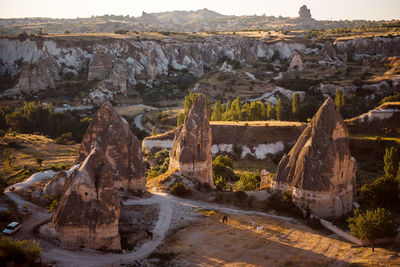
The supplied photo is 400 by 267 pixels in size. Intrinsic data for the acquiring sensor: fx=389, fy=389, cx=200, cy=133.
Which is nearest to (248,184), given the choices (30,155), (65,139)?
(30,155)

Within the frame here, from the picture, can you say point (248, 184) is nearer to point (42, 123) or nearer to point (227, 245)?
point (227, 245)

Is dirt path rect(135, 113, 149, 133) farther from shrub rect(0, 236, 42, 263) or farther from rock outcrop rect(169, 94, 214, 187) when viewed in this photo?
shrub rect(0, 236, 42, 263)

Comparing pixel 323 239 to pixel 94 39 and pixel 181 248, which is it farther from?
pixel 94 39

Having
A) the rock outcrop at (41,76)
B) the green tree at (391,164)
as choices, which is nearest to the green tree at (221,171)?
the green tree at (391,164)

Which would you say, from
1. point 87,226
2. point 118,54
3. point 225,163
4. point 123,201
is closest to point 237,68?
point 118,54

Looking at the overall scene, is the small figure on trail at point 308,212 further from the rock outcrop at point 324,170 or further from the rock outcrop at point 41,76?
the rock outcrop at point 41,76

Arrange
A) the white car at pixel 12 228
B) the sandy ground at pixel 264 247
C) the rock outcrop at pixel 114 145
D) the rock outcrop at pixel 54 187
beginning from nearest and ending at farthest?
the white car at pixel 12 228
the sandy ground at pixel 264 247
the rock outcrop at pixel 54 187
the rock outcrop at pixel 114 145

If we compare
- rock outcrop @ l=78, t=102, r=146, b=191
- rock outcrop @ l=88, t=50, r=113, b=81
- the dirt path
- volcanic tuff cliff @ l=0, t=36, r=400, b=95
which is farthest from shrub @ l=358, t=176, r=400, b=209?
rock outcrop @ l=88, t=50, r=113, b=81
